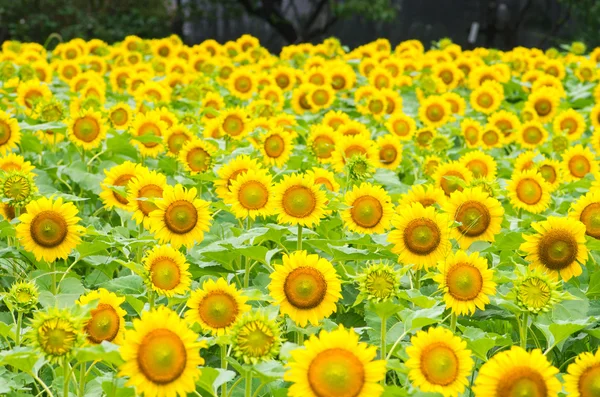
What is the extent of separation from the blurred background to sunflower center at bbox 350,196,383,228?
8.15 meters

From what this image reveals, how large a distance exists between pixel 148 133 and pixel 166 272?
190 centimetres

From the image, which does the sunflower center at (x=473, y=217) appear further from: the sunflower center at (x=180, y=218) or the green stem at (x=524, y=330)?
the sunflower center at (x=180, y=218)

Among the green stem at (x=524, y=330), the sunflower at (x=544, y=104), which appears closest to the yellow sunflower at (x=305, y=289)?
the green stem at (x=524, y=330)

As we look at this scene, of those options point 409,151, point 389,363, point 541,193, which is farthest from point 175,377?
point 409,151

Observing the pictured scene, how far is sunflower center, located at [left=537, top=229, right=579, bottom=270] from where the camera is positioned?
275 cm

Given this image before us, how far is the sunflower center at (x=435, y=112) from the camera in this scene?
218 inches

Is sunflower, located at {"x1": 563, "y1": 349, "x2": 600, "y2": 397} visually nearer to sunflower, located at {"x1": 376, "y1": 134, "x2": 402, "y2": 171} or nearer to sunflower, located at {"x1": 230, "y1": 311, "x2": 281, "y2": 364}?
sunflower, located at {"x1": 230, "y1": 311, "x2": 281, "y2": 364}

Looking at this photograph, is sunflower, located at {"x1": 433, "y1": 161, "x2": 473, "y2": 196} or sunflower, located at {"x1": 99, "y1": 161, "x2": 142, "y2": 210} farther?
sunflower, located at {"x1": 433, "y1": 161, "x2": 473, "y2": 196}

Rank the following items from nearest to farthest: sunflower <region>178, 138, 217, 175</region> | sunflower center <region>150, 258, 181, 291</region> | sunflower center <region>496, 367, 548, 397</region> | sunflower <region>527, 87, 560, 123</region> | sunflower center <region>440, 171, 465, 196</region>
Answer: sunflower center <region>496, 367, 548, 397</region> → sunflower center <region>150, 258, 181, 291</region> → sunflower center <region>440, 171, 465, 196</region> → sunflower <region>178, 138, 217, 175</region> → sunflower <region>527, 87, 560, 123</region>

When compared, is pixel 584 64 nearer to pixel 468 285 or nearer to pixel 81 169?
pixel 81 169

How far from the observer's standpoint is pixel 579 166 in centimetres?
430

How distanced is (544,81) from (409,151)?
1.79 meters

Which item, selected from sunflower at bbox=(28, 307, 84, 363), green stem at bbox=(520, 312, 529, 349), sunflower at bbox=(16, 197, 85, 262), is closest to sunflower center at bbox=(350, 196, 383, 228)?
green stem at bbox=(520, 312, 529, 349)

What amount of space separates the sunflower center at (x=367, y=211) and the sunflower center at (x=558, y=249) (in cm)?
57
